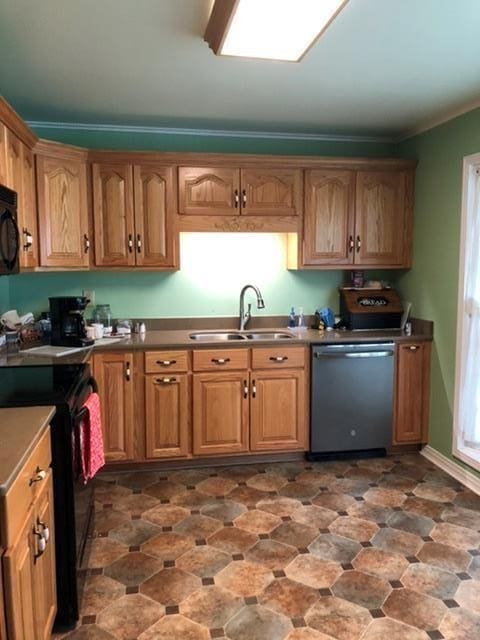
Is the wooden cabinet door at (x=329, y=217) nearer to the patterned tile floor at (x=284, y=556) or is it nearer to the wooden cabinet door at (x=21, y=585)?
the patterned tile floor at (x=284, y=556)

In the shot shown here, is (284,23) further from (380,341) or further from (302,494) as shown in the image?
(302,494)

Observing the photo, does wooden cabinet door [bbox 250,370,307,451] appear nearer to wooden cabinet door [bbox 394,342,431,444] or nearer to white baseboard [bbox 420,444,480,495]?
wooden cabinet door [bbox 394,342,431,444]

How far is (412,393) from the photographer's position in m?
3.87

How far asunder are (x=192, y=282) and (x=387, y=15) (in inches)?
93.8

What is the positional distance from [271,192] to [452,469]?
91.2 inches

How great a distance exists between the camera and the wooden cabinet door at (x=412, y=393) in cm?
383

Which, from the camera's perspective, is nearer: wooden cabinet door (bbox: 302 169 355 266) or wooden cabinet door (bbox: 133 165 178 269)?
wooden cabinet door (bbox: 133 165 178 269)

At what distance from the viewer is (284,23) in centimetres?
207

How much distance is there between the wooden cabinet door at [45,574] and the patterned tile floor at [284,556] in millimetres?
272

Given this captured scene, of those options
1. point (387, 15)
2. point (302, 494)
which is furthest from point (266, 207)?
point (302, 494)

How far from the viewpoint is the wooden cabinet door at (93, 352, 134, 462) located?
11.4 ft

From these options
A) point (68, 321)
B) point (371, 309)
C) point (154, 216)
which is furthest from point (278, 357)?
point (68, 321)

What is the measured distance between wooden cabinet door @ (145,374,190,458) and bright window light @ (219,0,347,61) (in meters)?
2.06

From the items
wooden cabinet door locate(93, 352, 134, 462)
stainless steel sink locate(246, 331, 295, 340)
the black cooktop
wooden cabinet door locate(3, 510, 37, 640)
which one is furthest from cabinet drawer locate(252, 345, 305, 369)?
wooden cabinet door locate(3, 510, 37, 640)
